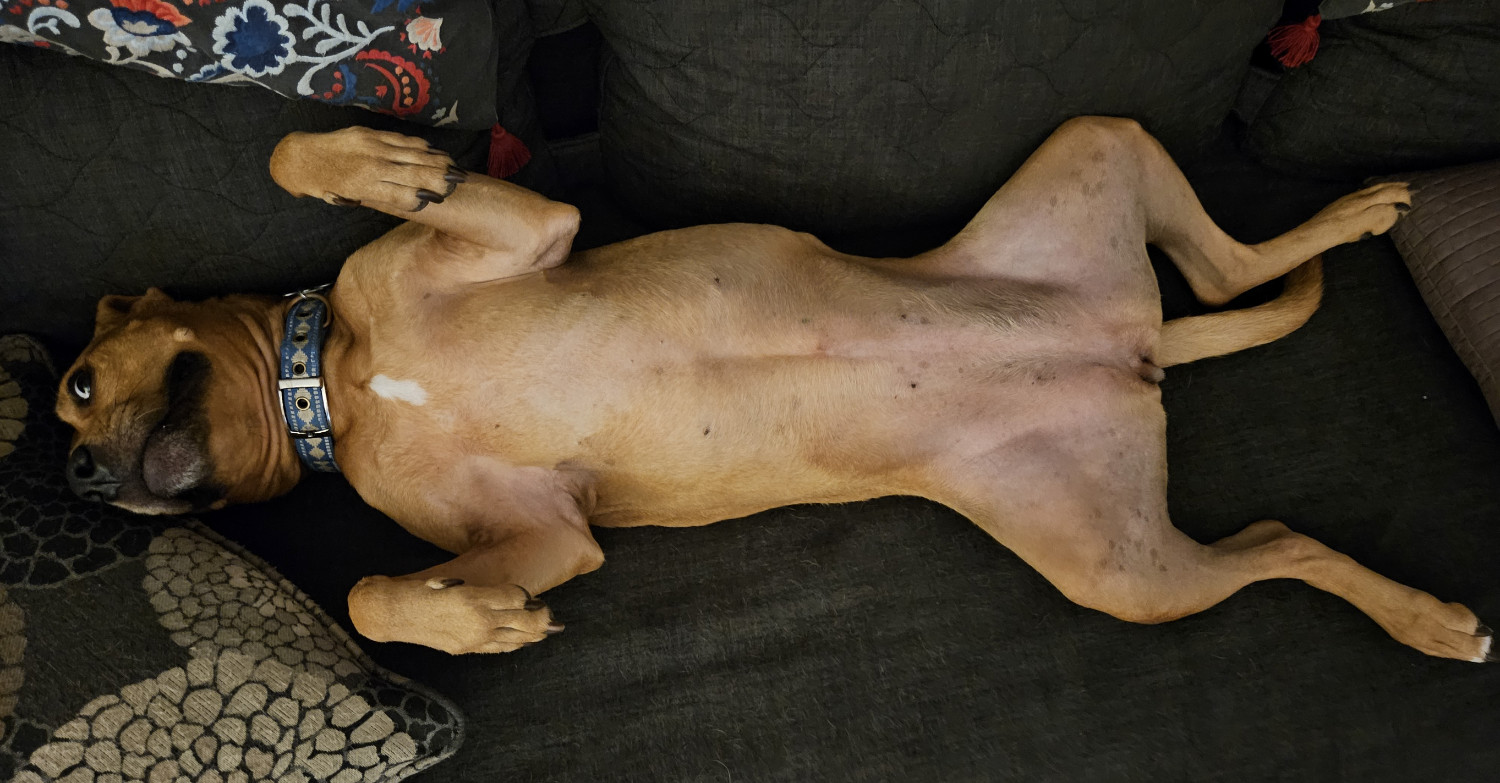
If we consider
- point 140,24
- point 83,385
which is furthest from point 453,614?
point 140,24

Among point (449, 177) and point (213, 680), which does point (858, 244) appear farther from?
point (213, 680)

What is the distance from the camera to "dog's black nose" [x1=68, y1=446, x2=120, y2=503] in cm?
172

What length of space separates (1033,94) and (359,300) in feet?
5.42

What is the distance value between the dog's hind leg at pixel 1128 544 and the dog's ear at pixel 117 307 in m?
1.93

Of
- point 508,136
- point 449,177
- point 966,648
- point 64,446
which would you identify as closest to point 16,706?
point 64,446

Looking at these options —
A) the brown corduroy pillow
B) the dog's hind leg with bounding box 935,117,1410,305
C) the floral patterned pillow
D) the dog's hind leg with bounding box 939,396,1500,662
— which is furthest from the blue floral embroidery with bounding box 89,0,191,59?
the brown corduroy pillow

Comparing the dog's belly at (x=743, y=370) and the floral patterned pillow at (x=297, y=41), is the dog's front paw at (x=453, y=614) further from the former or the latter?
the floral patterned pillow at (x=297, y=41)

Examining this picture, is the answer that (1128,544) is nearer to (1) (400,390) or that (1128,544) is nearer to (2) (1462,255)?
(2) (1462,255)

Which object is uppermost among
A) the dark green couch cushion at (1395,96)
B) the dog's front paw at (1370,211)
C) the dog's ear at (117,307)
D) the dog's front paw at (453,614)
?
the dark green couch cushion at (1395,96)

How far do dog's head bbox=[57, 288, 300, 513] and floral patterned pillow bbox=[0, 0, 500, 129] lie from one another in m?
0.56

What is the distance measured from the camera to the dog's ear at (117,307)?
1904mm

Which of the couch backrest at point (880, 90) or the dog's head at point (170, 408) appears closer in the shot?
the dog's head at point (170, 408)

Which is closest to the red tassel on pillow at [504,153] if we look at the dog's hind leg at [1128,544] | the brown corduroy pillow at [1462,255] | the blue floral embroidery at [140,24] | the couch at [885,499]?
the couch at [885,499]

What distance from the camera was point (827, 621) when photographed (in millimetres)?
2039
